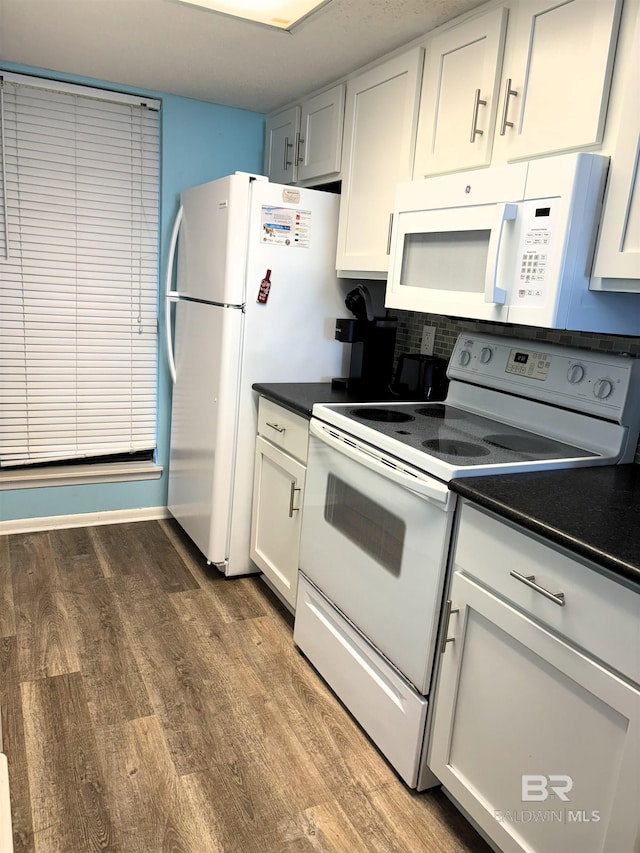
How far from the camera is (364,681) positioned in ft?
6.14

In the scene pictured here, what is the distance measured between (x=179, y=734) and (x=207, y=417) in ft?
4.26

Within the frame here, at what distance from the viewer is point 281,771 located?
1.75 m

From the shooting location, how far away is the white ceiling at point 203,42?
204 centimetres

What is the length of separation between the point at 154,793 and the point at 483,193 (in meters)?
1.80

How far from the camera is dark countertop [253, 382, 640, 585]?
1144 mm

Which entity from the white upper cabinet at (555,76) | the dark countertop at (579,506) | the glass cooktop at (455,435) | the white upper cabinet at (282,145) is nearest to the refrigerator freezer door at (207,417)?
the glass cooktop at (455,435)

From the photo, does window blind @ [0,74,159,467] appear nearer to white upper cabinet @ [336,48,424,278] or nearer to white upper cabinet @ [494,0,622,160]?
white upper cabinet @ [336,48,424,278]

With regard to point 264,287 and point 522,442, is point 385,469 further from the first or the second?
point 264,287

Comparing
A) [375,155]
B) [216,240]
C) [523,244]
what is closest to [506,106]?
[523,244]

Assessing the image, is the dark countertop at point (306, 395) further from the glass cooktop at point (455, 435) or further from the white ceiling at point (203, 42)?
the white ceiling at point (203, 42)

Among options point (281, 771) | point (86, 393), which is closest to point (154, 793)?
point (281, 771)

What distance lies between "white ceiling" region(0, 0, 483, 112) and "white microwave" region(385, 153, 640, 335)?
580mm

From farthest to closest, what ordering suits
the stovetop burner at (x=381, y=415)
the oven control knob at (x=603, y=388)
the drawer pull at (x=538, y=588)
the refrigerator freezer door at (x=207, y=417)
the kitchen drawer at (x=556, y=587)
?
the refrigerator freezer door at (x=207, y=417)
the stovetop burner at (x=381, y=415)
the oven control knob at (x=603, y=388)
the drawer pull at (x=538, y=588)
the kitchen drawer at (x=556, y=587)

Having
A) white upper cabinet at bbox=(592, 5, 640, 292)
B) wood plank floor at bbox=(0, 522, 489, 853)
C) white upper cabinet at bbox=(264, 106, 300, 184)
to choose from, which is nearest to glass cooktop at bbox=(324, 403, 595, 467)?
white upper cabinet at bbox=(592, 5, 640, 292)
